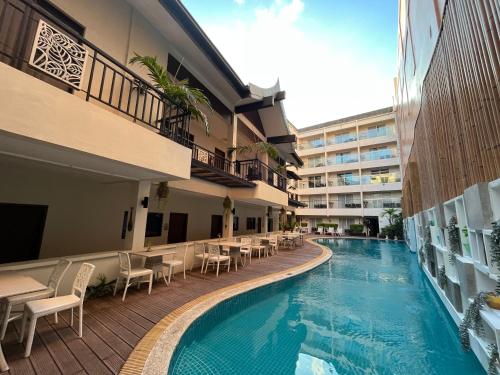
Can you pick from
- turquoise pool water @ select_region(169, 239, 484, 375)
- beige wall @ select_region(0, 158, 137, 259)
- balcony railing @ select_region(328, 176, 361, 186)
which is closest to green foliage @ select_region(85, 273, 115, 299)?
beige wall @ select_region(0, 158, 137, 259)

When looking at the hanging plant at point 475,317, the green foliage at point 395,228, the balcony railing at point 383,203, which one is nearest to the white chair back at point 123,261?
the hanging plant at point 475,317

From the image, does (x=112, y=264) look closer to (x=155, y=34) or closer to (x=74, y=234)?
(x=74, y=234)

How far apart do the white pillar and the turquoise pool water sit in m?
3.02

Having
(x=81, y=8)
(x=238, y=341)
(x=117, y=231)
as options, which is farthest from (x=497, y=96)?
(x=117, y=231)

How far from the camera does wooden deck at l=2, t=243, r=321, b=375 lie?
9.08 feet

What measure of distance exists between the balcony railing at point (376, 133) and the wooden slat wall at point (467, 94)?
2767cm

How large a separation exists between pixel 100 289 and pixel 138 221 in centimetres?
188

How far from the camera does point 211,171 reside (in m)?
7.95

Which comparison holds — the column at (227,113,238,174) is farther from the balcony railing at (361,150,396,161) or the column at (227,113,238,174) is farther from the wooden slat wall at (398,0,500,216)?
the balcony railing at (361,150,396,161)

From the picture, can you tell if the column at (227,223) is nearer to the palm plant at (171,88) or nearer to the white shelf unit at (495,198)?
the palm plant at (171,88)

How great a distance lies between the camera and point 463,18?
3686mm

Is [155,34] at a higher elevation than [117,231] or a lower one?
higher

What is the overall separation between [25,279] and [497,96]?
24.8 feet

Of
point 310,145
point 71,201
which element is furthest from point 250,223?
point 310,145
